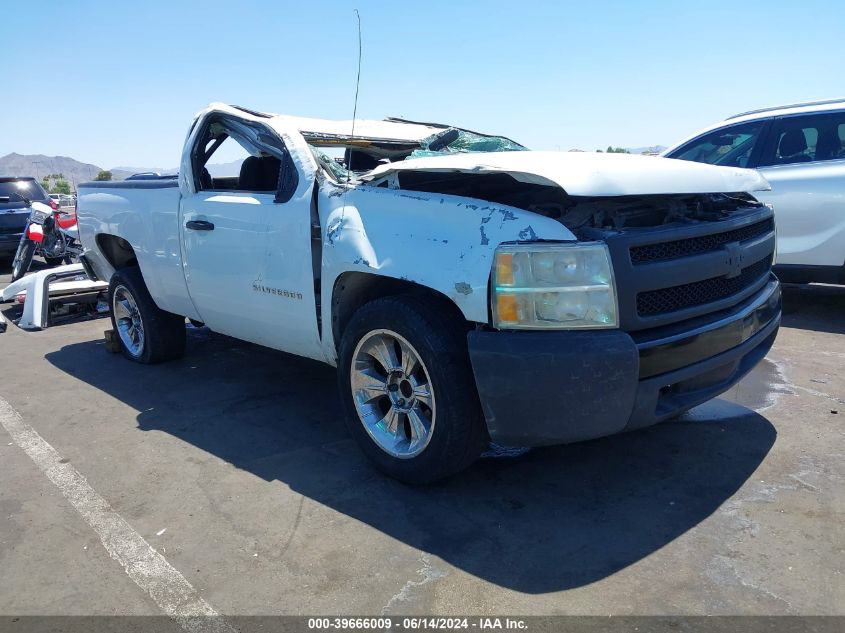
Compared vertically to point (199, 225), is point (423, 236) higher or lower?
higher

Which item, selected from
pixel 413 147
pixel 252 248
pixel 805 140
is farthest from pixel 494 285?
pixel 805 140

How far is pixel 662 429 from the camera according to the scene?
4.05 metres

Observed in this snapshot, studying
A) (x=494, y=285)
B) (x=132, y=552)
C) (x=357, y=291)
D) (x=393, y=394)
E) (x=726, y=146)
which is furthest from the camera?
(x=726, y=146)

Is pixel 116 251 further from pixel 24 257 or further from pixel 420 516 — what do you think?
pixel 24 257

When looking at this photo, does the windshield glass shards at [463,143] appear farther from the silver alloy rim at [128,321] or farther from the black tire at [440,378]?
the silver alloy rim at [128,321]

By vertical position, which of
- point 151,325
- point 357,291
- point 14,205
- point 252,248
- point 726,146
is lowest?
point 151,325

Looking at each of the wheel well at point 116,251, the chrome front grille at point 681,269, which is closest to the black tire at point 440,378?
the chrome front grille at point 681,269

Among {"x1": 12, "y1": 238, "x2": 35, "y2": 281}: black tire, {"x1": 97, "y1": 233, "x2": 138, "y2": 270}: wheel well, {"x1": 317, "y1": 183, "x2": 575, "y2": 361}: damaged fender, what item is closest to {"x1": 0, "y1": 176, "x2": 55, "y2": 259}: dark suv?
{"x1": 12, "y1": 238, "x2": 35, "y2": 281}: black tire

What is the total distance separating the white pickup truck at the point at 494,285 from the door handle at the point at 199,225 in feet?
0.08

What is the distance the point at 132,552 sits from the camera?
3035 millimetres

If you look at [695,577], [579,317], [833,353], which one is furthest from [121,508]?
[833,353]

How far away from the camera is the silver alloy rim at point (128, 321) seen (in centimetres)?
591

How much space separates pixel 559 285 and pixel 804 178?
4593mm

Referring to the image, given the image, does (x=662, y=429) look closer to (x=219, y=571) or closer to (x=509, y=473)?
(x=509, y=473)
